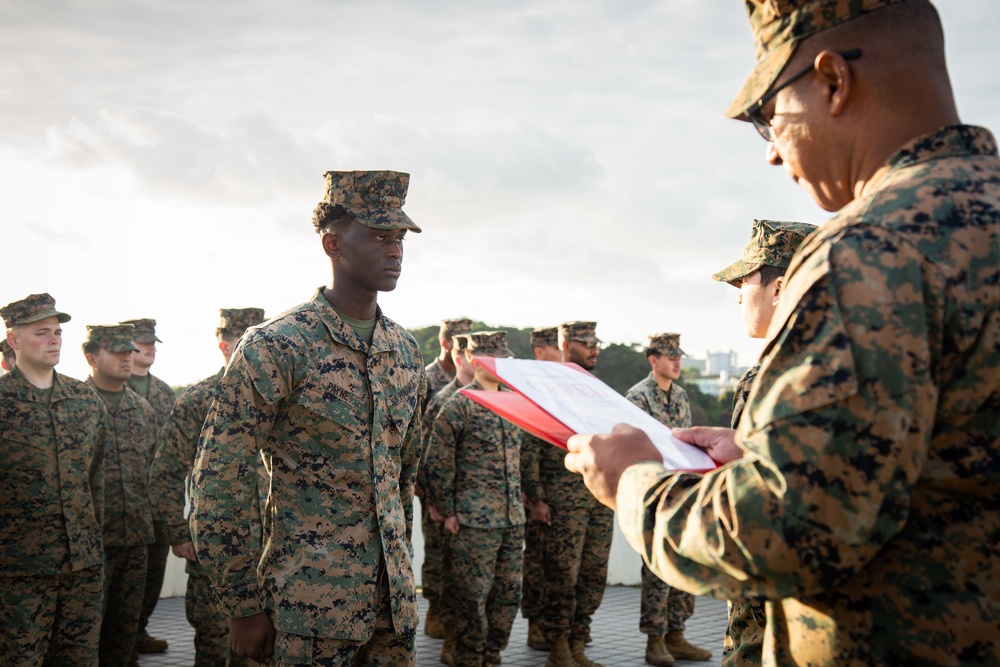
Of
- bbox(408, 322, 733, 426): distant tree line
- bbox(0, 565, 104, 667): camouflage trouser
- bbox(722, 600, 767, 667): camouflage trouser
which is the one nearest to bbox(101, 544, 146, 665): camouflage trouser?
bbox(0, 565, 104, 667): camouflage trouser

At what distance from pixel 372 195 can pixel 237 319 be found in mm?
4491

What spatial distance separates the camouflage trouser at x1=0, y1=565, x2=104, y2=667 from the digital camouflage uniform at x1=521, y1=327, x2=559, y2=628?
3.94m

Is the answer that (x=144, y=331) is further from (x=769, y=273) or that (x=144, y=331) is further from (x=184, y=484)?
(x=769, y=273)

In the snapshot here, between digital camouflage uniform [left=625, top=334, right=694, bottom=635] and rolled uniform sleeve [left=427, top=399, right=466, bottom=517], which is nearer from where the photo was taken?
rolled uniform sleeve [left=427, top=399, right=466, bottom=517]

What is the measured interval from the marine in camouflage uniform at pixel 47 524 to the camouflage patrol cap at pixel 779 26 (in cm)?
602

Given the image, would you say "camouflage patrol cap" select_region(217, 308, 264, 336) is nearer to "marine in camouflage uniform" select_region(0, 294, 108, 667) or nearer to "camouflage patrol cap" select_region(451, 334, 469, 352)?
"marine in camouflage uniform" select_region(0, 294, 108, 667)

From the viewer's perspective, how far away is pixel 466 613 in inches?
327

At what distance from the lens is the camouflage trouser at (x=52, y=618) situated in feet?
21.2

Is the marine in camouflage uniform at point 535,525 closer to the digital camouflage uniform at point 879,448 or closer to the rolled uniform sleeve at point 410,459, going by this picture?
the rolled uniform sleeve at point 410,459

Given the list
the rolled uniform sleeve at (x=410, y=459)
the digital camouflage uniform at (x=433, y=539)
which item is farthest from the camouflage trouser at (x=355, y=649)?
the digital camouflage uniform at (x=433, y=539)

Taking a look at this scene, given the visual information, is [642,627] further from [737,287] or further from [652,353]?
[737,287]

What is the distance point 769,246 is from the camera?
14.0ft

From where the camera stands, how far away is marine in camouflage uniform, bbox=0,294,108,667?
6.59 meters

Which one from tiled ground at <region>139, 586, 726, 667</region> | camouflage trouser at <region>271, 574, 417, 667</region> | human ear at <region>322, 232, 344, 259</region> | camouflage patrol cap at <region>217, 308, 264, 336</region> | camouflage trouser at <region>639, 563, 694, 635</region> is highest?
camouflage patrol cap at <region>217, 308, 264, 336</region>
